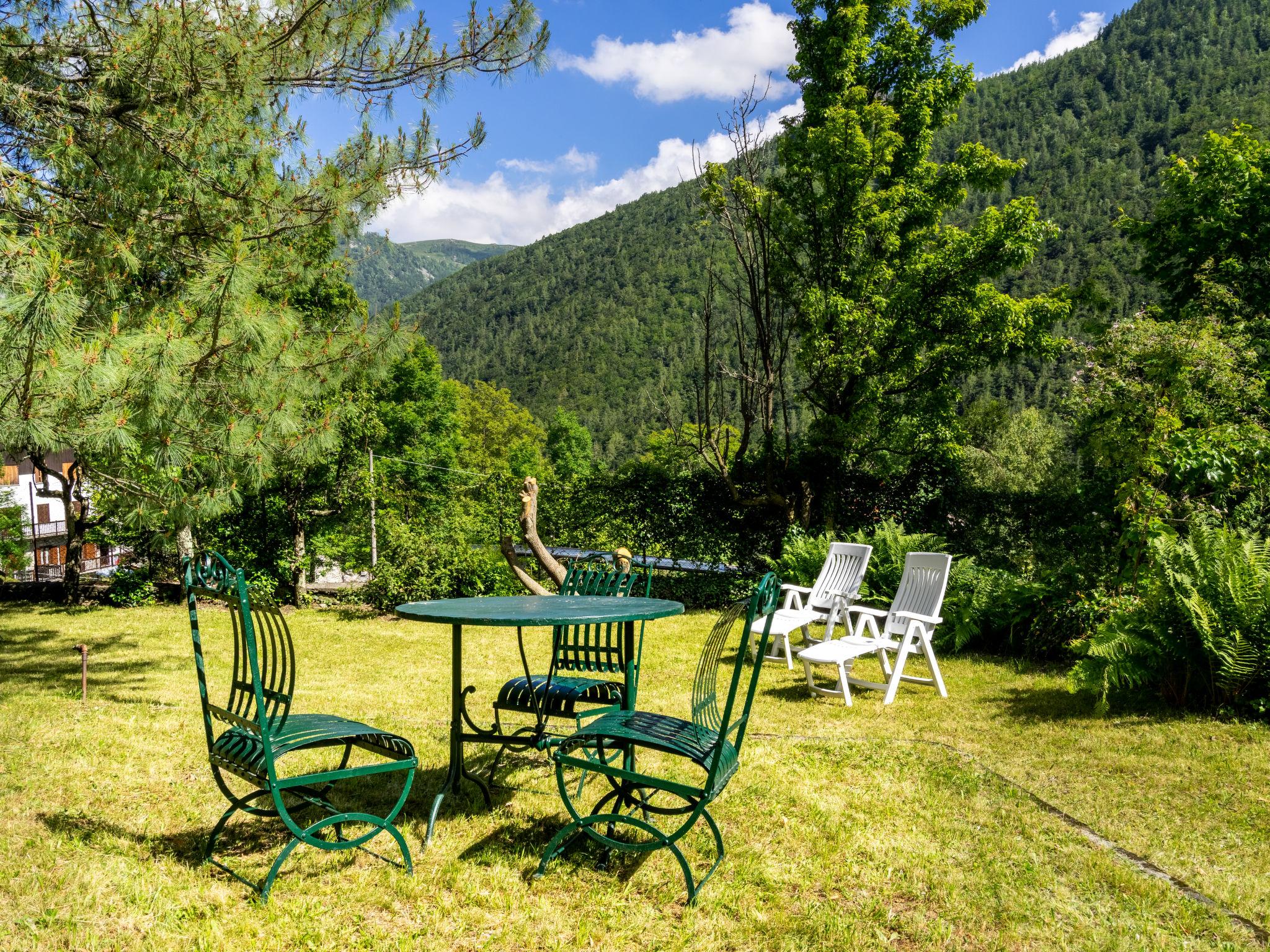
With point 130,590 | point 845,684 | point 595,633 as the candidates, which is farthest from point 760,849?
point 130,590

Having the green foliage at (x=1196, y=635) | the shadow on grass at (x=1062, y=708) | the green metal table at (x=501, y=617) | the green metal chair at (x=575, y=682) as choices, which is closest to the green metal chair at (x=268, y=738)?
the green metal table at (x=501, y=617)

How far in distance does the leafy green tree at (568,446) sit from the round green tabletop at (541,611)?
2057 inches

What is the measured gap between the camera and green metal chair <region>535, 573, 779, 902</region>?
9.44 feet

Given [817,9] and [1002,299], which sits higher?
[817,9]

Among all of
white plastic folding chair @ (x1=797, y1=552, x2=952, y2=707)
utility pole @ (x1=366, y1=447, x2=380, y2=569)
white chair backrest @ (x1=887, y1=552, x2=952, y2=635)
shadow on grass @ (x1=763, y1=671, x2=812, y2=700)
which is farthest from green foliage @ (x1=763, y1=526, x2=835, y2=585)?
utility pole @ (x1=366, y1=447, x2=380, y2=569)

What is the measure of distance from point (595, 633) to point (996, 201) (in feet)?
220

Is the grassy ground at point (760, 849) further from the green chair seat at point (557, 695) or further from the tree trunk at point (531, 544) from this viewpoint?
the tree trunk at point (531, 544)

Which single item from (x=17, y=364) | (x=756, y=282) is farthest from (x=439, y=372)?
(x=17, y=364)

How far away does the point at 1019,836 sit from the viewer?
3.59 metres

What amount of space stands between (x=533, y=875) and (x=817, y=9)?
499 inches

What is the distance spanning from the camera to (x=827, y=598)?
7789 millimetres

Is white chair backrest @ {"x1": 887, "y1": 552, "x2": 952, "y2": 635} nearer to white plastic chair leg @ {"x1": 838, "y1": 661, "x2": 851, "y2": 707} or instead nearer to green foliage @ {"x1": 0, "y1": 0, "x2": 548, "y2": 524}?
white plastic chair leg @ {"x1": 838, "y1": 661, "x2": 851, "y2": 707}

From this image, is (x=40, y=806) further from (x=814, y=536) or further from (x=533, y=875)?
(x=814, y=536)

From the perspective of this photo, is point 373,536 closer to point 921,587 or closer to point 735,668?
point 921,587
